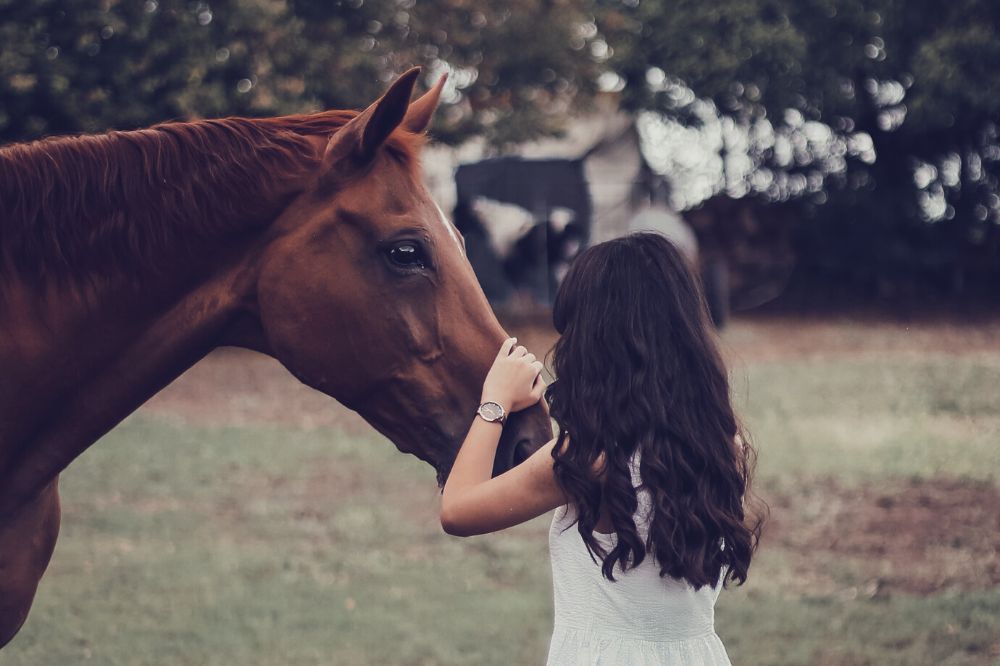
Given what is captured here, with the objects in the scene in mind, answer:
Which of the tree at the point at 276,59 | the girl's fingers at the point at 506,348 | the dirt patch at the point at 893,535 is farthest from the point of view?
the tree at the point at 276,59

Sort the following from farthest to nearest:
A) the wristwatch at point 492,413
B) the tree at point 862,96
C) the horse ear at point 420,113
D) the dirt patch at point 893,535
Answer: the tree at point 862,96 < the dirt patch at point 893,535 < the horse ear at point 420,113 < the wristwatch at point 492,413

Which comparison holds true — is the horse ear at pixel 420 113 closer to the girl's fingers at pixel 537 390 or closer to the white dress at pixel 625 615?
the girl's fingers at pixel 537 390

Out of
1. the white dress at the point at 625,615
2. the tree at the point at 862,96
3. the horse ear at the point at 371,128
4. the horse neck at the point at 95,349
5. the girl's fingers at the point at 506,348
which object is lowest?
the tree at the point at 862,96

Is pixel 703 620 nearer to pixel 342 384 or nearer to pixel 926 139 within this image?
pixel 342 384

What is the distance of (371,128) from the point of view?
91.0 inches

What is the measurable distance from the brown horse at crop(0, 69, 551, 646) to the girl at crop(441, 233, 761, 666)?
0.30 meters

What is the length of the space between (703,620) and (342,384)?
0.98 meters

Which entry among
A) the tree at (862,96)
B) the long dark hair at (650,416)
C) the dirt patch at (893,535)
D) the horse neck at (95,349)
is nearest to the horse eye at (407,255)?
the horse neck at (95,349)

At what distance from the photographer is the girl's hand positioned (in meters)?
2.16

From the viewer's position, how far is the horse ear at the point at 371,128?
2.24 m

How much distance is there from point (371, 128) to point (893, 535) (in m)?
4.81

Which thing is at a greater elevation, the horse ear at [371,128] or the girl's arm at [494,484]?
the horse ear at [371,128]

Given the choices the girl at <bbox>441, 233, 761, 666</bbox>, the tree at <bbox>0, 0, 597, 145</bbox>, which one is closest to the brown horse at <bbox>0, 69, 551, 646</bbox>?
the girl at <bbox>441, 233, 761, 666</bbox>

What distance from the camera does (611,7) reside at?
19.9 m
